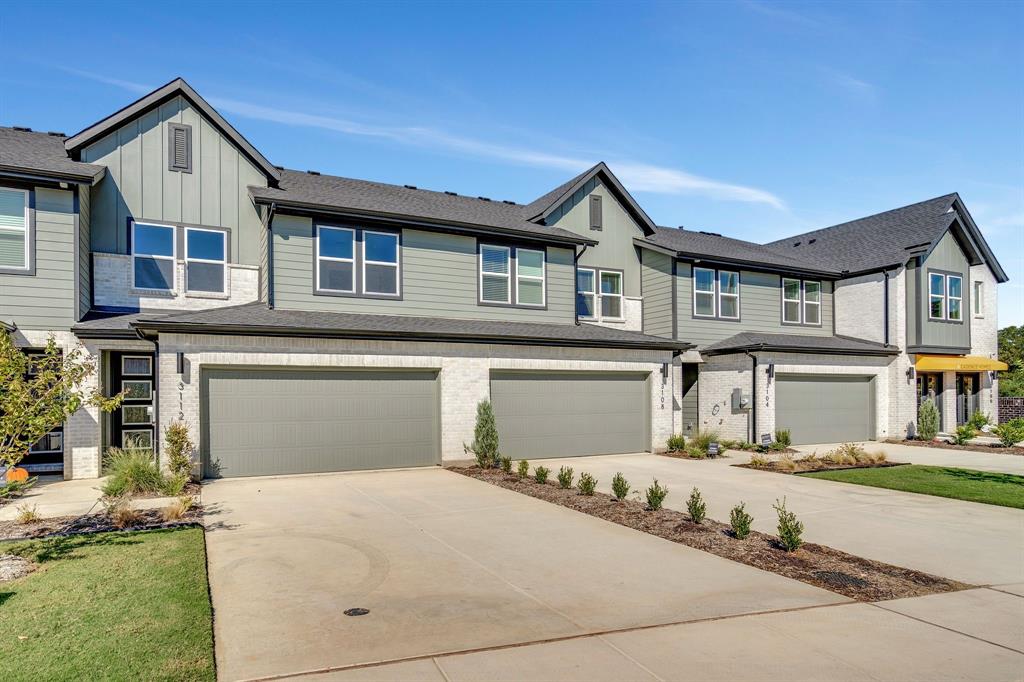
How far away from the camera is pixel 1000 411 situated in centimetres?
2747

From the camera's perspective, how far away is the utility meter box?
20797 mm

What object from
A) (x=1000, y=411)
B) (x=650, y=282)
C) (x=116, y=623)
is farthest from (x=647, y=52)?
(x=1000, y=411)

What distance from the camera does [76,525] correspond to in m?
9.15

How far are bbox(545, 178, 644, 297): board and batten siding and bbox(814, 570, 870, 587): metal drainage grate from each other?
15.3 m

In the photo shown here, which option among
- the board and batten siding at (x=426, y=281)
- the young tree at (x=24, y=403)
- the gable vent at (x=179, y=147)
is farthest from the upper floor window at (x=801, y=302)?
the young tree at (x=24, y=403)

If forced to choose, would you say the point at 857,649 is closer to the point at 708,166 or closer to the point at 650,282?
the point at 708,166

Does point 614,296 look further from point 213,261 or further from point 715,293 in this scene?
point 213,261

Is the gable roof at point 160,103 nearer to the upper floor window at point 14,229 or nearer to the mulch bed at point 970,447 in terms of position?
the upper floor window at point 14,229

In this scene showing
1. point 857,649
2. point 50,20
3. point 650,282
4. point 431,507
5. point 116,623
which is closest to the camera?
point 857,649

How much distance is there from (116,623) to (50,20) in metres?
13.8

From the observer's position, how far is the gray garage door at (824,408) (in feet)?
69.8

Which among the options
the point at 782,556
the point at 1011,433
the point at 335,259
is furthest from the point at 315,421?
the point at 1011,433

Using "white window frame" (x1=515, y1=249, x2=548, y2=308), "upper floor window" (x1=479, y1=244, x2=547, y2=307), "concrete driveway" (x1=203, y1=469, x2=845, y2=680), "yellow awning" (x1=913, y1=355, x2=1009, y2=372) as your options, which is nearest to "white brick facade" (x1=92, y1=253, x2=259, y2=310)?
"upper floor window" (x1=479, y1=244, x2=547, y2=307)

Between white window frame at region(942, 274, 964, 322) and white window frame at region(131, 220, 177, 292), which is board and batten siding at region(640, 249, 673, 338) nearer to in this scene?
white window frame at region(942, 274, 964, 322)
